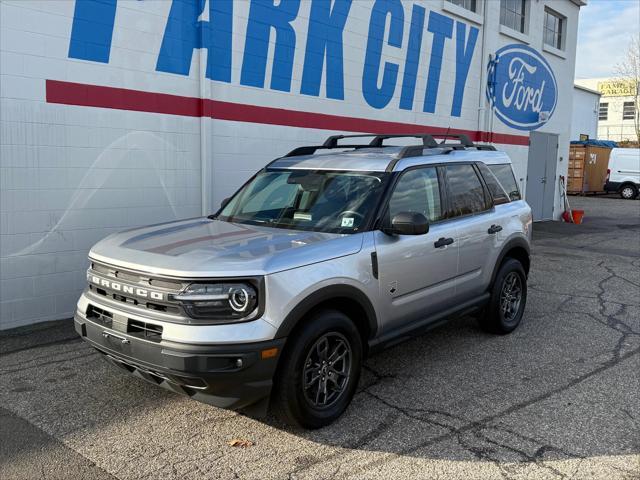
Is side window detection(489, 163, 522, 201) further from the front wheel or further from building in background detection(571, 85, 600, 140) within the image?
building in background detection(571, 85, 600, 140)

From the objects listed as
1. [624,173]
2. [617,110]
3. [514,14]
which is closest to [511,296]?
[514,14]

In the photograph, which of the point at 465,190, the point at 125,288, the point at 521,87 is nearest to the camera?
the point at 125,288

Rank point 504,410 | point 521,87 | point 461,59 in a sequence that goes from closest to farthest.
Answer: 1. point 504,410
2. point 461,59
3. point 521,87

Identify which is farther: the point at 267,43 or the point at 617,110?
the point at 617,110

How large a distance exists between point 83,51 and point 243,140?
2.43 m

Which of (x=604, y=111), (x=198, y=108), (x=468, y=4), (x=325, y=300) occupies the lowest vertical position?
(x=325, y=300)

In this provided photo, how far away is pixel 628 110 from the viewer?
46.4 meters

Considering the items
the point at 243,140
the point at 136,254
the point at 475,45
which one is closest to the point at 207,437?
the point at 136,254

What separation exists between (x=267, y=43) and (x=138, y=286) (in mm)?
5580

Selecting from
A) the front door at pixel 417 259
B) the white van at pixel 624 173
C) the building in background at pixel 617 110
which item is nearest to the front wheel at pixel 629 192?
the white van at pixel 624 173

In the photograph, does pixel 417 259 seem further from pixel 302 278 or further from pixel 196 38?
pixel 196 38

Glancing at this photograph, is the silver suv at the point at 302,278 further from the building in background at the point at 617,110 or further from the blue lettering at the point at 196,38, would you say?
the building in background at the point at 617,110

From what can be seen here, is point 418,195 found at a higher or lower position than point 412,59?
lower

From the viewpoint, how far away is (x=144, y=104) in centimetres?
701
